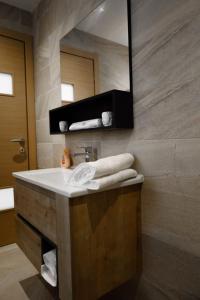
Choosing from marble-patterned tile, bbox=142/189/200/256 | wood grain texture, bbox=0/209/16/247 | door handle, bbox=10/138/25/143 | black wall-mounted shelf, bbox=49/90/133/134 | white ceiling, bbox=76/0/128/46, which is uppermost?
white ceiling, bbox=76/0/128/46


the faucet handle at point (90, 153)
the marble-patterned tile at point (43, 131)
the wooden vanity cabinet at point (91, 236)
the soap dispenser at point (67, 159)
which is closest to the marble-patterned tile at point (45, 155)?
the marble-patterned tile at point (43, 131)

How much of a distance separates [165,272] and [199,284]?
0.17 metres

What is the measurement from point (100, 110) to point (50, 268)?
96 cm

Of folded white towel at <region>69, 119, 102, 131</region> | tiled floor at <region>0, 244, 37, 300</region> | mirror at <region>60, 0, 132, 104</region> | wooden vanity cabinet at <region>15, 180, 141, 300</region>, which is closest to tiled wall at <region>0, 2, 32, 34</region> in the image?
mirror at <region>60, 0, 132, 104</region>

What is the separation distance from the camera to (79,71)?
61.0 inches

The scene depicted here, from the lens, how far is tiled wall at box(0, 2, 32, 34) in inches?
83.0

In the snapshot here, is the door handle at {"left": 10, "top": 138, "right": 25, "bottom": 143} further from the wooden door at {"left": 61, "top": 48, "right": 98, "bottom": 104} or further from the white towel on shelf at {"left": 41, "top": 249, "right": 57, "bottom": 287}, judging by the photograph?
the white towel on shelf at {"left": 41, "top": 249, "right": 57, "bottom": 287}

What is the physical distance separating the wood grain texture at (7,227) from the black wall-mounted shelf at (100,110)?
0.92m

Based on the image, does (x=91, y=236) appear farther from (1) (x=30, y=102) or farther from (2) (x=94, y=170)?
(1) (x=30, y=102)

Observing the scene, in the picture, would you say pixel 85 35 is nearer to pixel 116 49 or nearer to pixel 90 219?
pixel 116 49

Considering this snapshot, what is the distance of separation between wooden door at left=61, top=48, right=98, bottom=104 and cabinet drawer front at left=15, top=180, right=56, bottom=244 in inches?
28.8

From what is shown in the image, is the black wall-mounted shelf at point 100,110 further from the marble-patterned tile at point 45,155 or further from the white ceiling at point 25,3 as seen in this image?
the white ceiling at point 25,3

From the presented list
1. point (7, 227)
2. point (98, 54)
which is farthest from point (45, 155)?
point (98, 54)

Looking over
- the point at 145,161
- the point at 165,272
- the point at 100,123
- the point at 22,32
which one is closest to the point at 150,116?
the point at 145,161
